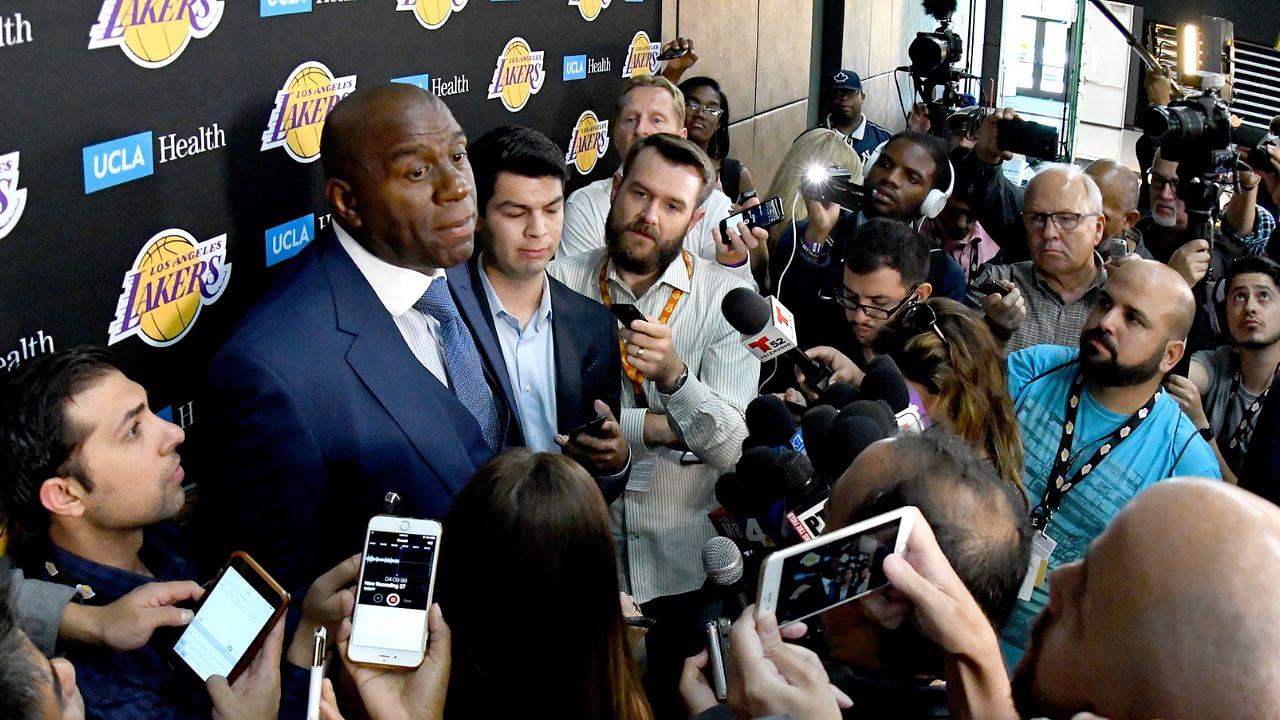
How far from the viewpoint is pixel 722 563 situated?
6.68 feet

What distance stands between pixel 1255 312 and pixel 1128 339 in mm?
967

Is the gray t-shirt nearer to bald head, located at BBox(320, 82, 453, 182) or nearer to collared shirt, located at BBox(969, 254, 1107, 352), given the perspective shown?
collared shirt, located at BBox(969, 254, 1107, 352)

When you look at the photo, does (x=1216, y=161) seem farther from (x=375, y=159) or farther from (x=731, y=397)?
(x=375, y=159)

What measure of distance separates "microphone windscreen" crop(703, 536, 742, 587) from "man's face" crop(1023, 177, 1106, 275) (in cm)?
215

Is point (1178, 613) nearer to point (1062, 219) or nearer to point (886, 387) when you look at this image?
point (886, 387)

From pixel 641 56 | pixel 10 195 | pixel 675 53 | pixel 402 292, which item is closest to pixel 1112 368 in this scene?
pixel 402 292

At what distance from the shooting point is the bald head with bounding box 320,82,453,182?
222 centimetres

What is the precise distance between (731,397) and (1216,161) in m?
2.01

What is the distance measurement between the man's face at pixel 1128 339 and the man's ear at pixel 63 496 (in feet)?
6.99

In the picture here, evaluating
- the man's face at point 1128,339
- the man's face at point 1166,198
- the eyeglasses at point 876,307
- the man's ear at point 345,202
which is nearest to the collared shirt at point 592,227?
the eyeglasses at point 876,307

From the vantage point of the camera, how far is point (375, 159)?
2213 millimetres

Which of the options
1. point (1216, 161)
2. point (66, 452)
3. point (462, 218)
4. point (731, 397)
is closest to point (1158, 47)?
point (1216, 161)

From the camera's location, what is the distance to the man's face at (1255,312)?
3.41 m

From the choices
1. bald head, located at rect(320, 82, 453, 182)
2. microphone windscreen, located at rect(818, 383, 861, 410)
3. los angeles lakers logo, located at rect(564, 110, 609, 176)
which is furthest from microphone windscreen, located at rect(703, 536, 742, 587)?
los angeles lakers logo, located at rect(564, 110, 609, 176)
